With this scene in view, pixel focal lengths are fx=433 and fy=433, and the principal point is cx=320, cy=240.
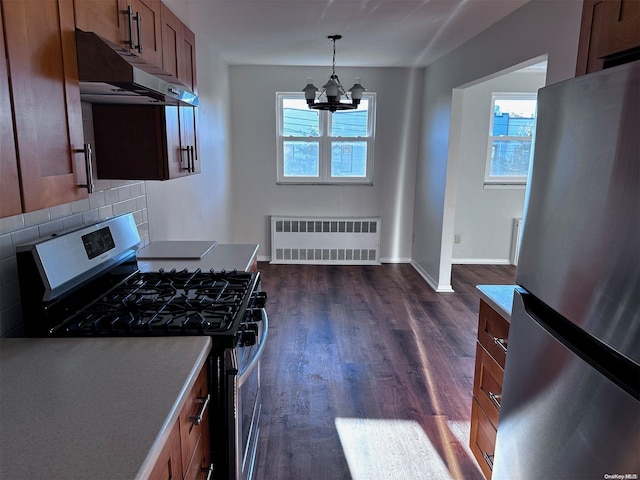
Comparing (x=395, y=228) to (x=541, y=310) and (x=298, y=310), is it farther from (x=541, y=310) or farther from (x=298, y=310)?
(x=541, y=310)

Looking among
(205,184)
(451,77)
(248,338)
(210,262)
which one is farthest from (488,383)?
(451,77)

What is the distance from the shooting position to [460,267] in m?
5.68

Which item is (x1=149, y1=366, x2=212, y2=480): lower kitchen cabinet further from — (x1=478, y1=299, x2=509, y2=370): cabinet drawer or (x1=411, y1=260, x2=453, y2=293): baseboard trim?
(x1=411, y1=260, x2=453, y2=293): baseboard trim

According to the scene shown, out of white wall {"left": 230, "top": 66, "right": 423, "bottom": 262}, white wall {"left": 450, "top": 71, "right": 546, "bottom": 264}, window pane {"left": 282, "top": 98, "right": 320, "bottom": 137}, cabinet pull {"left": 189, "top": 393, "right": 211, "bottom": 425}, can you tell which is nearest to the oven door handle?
cabinet pull {"left": 189, "top": 393, "right": 211, "bottom": 425}

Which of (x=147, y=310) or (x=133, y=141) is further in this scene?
(x=133, y=141)

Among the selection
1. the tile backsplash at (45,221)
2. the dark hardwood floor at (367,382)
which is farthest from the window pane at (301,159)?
the tile backsplash at (45,221)

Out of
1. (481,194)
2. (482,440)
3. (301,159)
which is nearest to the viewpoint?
(482,440)

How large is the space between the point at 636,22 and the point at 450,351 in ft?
8.64

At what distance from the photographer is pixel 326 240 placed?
5.74 meters

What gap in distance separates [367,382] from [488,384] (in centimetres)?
107

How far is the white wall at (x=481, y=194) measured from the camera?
17.5 feet

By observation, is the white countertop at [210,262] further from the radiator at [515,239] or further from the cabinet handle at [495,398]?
the radiator at [515,239]

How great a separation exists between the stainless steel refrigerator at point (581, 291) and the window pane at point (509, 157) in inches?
181

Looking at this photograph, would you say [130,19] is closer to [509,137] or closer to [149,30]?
[149,30]
